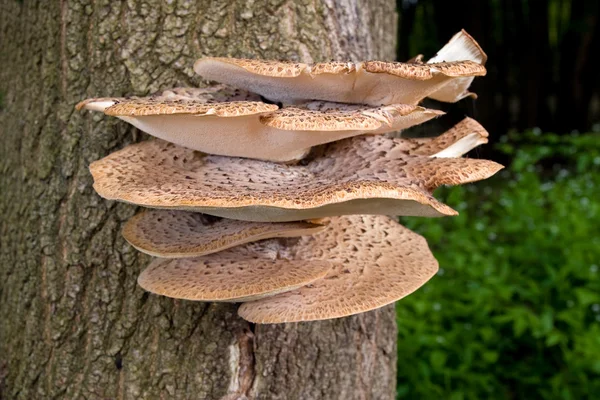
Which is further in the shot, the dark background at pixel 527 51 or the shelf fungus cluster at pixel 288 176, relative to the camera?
the dark background at pixel 527 51

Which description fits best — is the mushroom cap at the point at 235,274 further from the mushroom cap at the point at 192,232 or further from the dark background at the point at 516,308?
the dark background at the point at 516,308

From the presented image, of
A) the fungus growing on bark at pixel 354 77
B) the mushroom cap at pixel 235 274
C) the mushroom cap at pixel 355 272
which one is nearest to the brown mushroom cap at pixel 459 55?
the fungus growing on bark at pixel 354 77

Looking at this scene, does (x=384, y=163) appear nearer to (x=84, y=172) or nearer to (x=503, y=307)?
(x=84, y=172)

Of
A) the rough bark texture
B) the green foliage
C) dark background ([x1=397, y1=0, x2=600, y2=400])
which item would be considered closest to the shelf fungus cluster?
the rough bark texture

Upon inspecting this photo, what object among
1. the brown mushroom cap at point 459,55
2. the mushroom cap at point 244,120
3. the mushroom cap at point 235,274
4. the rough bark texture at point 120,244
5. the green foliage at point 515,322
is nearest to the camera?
the mushroom cap at point 244,120

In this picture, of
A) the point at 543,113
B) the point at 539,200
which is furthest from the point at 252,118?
the point at 543,113

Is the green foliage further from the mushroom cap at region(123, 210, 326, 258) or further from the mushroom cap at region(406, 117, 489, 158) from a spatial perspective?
the mushroom cap at region(123, 210, 326, 258)
